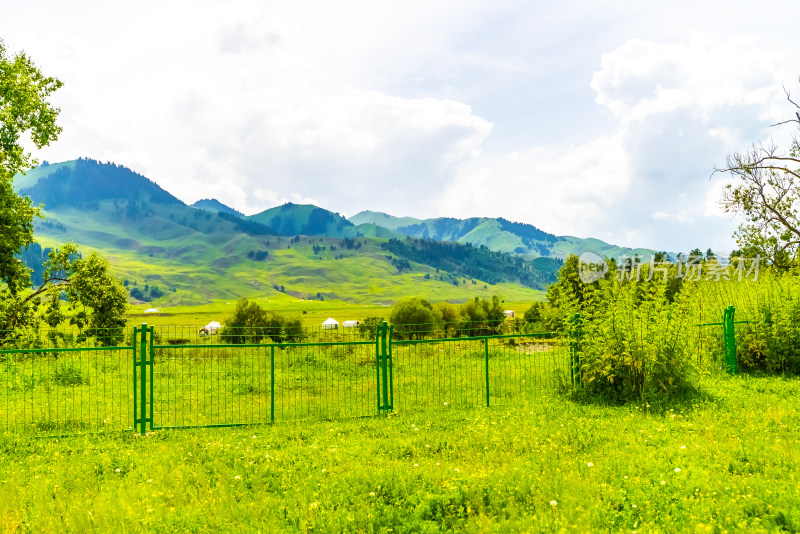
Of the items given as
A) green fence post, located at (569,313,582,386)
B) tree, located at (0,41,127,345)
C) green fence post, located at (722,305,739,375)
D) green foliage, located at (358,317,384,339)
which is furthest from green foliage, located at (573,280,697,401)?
tree, located at (0,41,127,345)

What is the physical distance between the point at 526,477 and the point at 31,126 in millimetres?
26203

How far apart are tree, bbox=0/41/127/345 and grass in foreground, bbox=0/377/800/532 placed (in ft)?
54.9

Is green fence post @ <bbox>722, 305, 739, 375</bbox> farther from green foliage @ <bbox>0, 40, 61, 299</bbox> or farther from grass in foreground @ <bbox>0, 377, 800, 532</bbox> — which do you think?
green foliage @ <bbox>0, 40, 61, 299</bbox>

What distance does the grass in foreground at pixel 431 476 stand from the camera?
582cm

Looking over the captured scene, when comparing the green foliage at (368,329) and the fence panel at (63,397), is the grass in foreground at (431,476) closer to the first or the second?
the fence panel at (63,397)

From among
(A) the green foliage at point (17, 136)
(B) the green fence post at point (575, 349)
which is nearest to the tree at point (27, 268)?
(A) the green foliage at point (17, 136)

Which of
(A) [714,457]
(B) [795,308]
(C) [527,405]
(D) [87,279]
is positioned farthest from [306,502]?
(D) [87,279]

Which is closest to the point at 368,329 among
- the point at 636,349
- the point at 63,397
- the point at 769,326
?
the point at 63,397

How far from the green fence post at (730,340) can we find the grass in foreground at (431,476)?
514 cm

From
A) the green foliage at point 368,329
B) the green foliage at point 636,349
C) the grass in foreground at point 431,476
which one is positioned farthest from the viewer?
the green foliage at point 368,329

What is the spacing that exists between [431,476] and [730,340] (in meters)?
12.2

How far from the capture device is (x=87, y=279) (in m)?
28.8

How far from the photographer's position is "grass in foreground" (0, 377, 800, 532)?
5.82 m

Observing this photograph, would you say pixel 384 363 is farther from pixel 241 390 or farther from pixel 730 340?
pixel 730 340
